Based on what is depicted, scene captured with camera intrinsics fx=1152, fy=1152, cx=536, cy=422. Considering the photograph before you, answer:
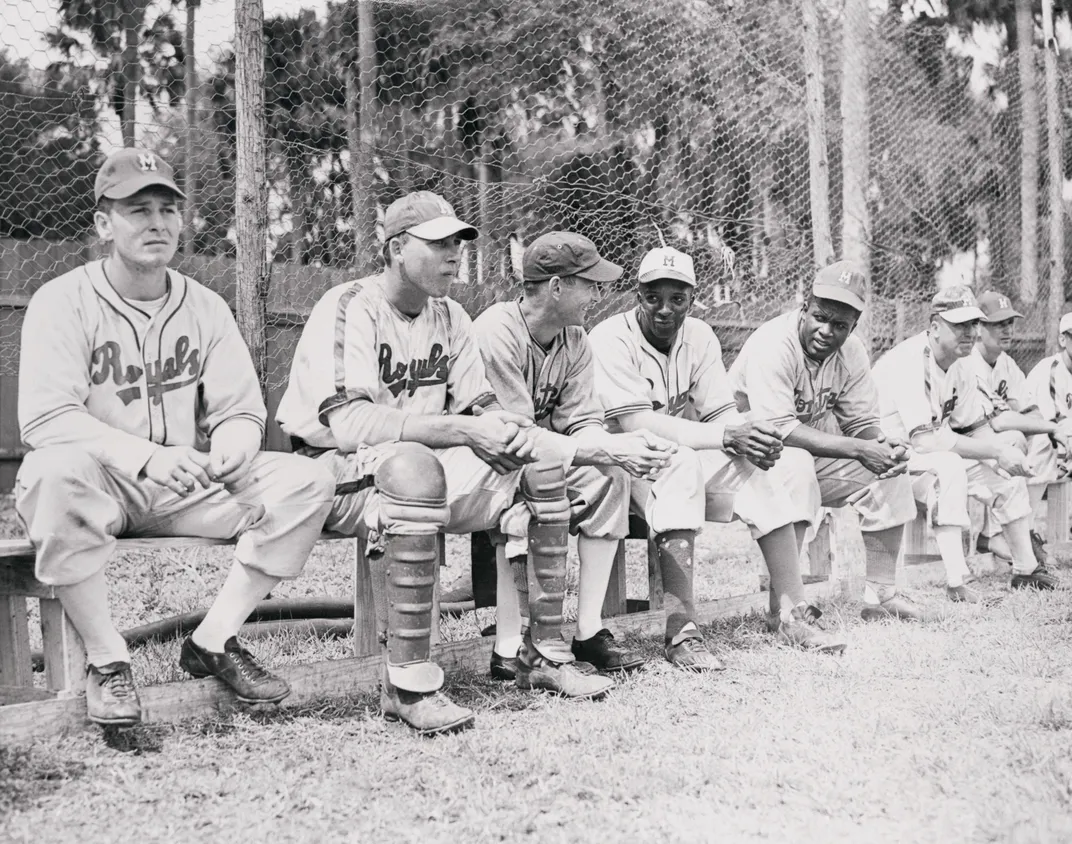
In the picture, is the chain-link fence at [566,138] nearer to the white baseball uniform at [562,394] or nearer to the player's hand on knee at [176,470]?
the white baseball uniform at [562,394]

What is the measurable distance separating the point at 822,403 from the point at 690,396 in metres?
0.63

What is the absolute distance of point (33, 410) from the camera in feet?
→ 9.32

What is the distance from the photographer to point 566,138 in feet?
36.4

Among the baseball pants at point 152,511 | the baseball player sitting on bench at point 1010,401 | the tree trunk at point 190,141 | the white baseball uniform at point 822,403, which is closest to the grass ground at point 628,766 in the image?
the baseball pants at point 152,511

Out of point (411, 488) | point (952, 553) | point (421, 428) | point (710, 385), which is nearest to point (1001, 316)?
point (952, 553)

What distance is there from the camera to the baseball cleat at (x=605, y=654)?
371 cm

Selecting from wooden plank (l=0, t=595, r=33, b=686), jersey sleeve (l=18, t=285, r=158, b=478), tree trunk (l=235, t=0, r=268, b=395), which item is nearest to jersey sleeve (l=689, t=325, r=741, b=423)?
tree trunk (l=235, t=0, r=268, b=395)

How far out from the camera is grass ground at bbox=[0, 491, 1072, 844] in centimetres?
228

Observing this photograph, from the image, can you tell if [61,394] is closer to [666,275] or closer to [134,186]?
[134,186]

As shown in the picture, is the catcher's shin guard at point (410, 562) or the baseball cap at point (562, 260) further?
the baseball cap at point (562, 260)

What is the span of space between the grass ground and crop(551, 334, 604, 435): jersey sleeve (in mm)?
859

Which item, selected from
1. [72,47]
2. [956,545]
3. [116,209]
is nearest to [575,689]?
[116,209]

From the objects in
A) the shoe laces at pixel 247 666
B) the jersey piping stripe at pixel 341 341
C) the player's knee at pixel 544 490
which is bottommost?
the shoe laces at pixel 247 666

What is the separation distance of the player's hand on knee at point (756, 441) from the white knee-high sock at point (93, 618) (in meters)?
2.24
